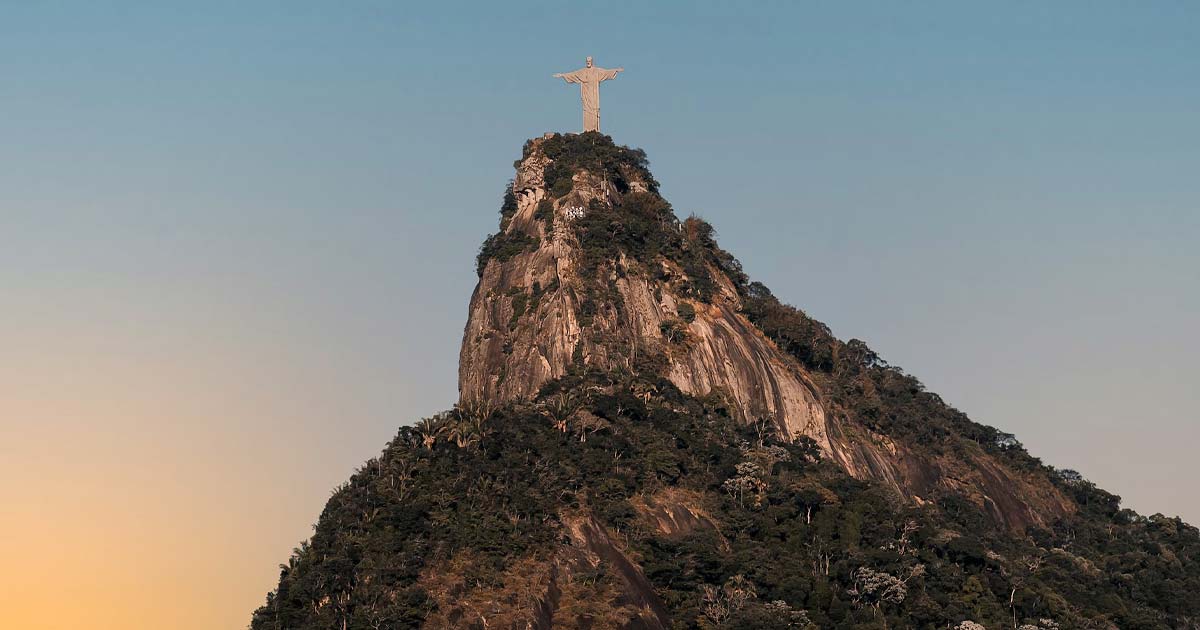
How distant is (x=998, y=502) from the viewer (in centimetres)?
15962

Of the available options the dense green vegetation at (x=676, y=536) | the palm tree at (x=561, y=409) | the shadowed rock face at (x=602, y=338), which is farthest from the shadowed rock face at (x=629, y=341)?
the palm tree at (x=561, y=409)

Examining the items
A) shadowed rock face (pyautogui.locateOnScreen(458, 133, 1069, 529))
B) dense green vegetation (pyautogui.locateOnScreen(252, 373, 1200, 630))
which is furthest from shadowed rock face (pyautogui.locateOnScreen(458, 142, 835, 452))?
dense green vegetation (pyautogui.locateOnScreen(252, 373, 1200, 630))

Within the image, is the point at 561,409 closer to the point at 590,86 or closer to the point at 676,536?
the point at 676,536

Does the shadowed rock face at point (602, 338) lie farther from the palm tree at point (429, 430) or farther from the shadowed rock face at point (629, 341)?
the palm tree at point (429, 430)

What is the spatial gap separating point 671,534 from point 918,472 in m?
41.0

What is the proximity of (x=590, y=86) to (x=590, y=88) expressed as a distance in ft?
1.31

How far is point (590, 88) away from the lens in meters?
162

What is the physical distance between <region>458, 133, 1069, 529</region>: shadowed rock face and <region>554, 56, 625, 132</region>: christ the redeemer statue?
8.14m

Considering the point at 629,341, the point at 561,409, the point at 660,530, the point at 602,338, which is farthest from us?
the point at 629,341

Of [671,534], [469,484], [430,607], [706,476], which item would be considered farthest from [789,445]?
[430,607]

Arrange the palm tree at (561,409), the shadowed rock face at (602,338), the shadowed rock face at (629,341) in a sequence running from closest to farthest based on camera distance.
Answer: the palm tree at (561,409) < the shadowed rock face at (602,338) < the shadowed rock face at (629,341)

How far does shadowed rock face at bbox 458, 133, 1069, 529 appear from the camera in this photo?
469 ft

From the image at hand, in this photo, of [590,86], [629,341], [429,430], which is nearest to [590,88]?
[590,86]

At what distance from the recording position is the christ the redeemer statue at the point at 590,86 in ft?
527
